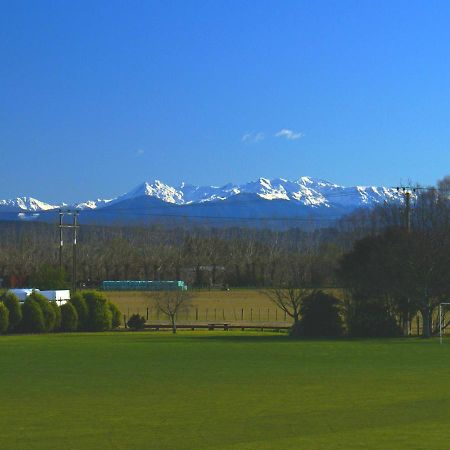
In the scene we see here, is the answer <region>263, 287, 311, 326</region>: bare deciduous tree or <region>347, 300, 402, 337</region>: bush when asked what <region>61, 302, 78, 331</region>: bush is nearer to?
<region>263, 287, 311, 326</region>: bare deciduous tree

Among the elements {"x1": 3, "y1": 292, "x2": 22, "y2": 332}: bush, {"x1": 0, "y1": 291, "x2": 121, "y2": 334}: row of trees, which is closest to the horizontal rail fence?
{"x1": 0, "y1": 291, "x2": 121, "y2": 334}: row of trees

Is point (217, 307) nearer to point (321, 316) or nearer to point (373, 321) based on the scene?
point (321, 316)

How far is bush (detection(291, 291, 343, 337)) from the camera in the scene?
2071 inches

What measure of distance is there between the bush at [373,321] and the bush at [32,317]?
837 inches

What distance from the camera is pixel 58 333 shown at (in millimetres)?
63438

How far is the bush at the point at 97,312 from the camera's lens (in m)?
66.4

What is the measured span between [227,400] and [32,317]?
141 feet

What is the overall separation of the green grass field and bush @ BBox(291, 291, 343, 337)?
13.5 meters

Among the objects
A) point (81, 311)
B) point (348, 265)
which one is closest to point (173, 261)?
point (81, 311)

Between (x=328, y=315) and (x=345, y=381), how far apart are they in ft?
89.3

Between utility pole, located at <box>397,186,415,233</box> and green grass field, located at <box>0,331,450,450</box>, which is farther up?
utility pole, located at <box>397,186,415,233</box>

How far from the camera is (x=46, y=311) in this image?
6300 cm

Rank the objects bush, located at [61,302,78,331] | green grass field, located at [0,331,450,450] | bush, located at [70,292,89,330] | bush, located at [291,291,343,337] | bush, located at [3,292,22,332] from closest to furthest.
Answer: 1. green grass field, located at [0,331,450,450]
2. bush, located at [291,291,343,337]
3. bush, located at [3,292,22,332]
4. bush, located at [61,302,78,331]
5. bush, located at [70,292,89,330]

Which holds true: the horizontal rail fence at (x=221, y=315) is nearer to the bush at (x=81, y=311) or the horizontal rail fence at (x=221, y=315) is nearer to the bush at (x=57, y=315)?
the bush at (x=81, y=311)
